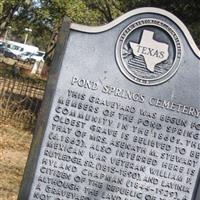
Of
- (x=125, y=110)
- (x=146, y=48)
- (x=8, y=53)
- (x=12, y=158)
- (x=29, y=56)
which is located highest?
(x=29, y=56)

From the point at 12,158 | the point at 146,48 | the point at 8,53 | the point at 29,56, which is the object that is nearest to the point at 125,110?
the point at 146,48

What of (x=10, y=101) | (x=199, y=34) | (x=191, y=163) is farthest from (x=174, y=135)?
(x=199, y=34)

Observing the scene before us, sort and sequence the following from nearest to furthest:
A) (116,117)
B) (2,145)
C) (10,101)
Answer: (116,117)
(2,145)
(10,101)

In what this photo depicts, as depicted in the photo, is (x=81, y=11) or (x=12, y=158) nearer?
(x=12, y=158)

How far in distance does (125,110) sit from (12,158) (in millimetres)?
6262

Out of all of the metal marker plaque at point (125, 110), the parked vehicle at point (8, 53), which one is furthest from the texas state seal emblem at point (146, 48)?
the parked vehicle at point (8, 53)

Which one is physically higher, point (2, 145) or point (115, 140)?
point (115, 140)

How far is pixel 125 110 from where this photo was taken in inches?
233

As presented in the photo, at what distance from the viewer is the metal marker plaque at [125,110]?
593 centimetres

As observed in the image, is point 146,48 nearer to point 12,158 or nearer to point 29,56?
point 12,158

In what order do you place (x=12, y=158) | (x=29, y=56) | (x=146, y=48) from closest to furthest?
(x=146, y=48) → (x=12, y=158) → (x=29, y=56)

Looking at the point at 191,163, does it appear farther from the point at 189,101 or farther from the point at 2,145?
the point at 2,145

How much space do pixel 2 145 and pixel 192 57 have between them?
7563 millimetres

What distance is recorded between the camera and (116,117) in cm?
594
